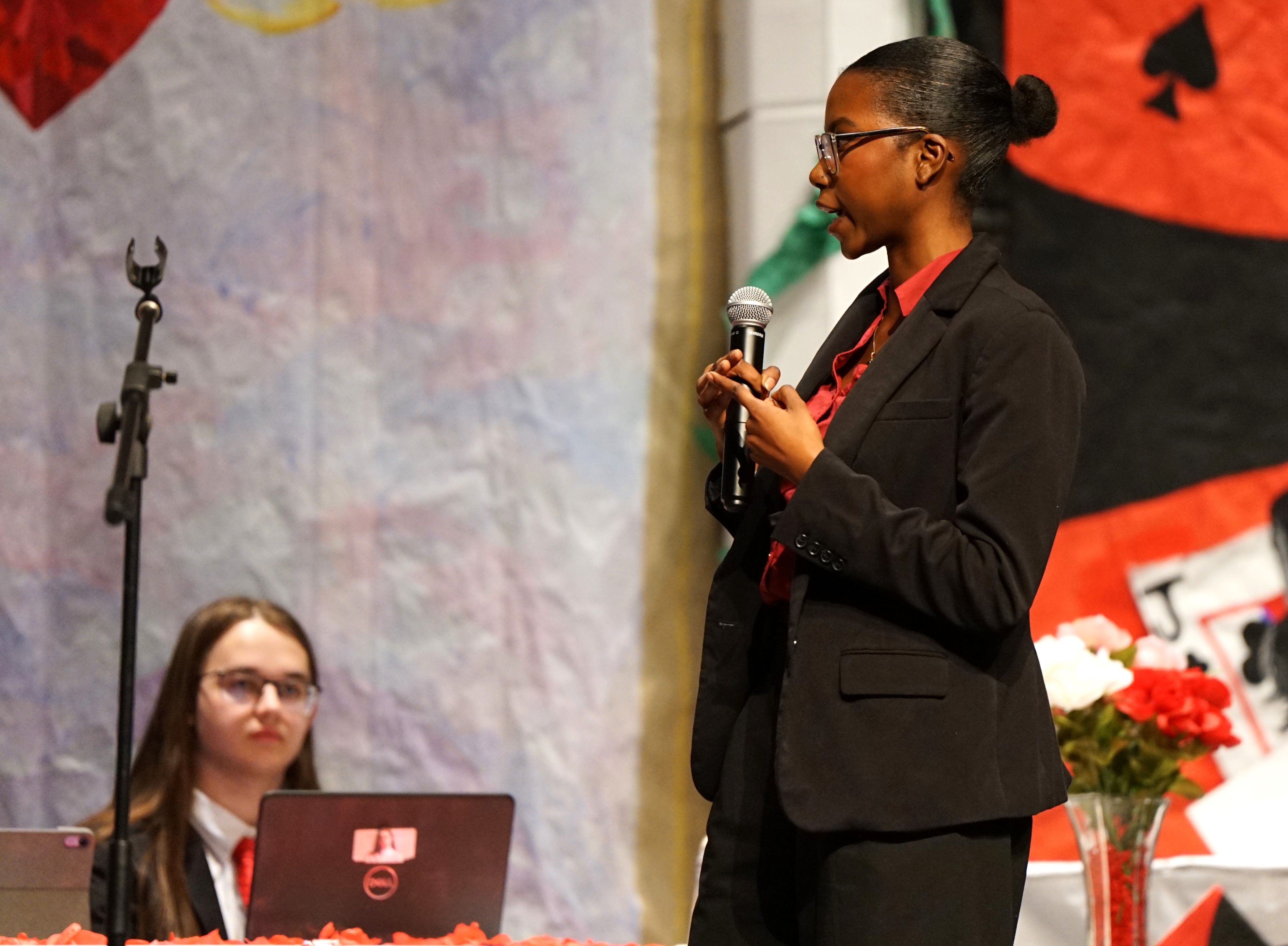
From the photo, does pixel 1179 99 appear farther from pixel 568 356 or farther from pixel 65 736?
pixel 65 736

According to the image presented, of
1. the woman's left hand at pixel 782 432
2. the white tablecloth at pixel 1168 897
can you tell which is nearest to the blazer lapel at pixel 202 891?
the white tablecloth at pixel 1168 897

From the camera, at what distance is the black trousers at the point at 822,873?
121cm

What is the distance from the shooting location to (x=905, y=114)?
136 centimetres

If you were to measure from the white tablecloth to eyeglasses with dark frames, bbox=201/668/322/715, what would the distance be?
1.27 m

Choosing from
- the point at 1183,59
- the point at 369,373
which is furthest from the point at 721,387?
the point at 1183,59

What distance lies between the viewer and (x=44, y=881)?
1631 mm

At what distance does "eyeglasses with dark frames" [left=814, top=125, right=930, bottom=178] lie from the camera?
4.43 ft

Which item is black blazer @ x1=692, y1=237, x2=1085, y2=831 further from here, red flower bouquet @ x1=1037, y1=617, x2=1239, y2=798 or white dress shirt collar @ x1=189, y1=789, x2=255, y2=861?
Result: white dress shirt collar @ x1=189, y1=789, x2=255, y2=861

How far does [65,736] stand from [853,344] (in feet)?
6.36

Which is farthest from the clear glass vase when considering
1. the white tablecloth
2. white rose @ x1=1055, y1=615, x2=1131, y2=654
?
the white tablecloth

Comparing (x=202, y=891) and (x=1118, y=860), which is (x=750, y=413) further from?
(x=202, y=891)

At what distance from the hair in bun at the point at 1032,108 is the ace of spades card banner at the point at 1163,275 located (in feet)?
4.90

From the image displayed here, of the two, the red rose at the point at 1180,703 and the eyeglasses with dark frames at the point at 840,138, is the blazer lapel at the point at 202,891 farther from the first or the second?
the eyeglasses with dark frames at the point at 840,138

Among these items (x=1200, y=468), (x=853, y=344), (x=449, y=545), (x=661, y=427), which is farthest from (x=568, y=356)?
(x=853, y=344)
